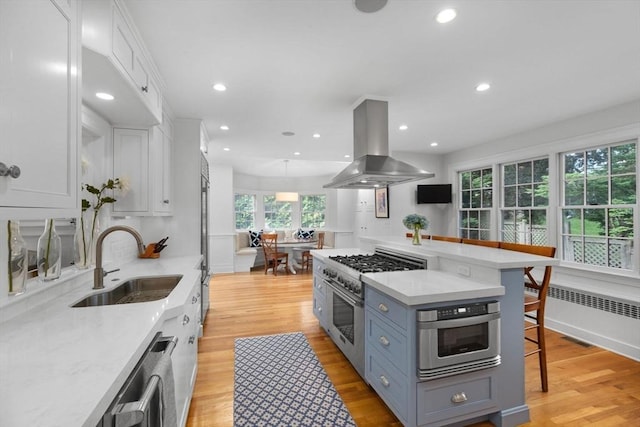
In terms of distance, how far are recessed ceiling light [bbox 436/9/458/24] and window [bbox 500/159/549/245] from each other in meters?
3.24

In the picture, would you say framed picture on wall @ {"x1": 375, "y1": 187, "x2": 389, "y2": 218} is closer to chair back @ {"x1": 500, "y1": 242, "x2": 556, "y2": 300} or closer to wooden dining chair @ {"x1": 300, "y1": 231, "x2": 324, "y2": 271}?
wooden dining chair @ {"x1": 300, "y1": 231, "x2": 324, "y2": 271}

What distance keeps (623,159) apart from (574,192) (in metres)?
0.59

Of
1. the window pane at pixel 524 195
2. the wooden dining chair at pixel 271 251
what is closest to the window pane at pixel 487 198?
the window pane at pixel 524 195

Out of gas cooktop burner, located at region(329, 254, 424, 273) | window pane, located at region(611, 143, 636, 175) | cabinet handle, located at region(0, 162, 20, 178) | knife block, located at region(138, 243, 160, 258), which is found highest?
window pane, located at region(611, 143, 636, 175)

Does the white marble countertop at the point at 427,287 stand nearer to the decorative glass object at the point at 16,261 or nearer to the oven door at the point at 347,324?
the oven door at the point at 347,324

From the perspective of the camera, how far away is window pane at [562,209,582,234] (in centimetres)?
359

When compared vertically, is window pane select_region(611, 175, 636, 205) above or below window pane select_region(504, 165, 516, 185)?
below

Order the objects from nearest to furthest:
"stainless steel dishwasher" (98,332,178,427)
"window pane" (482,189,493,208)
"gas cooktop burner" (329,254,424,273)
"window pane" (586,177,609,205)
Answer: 1. "stainless steel dishwasher" (98,332,178,427)
2. "gas cooktop burner" (329,254,424,273)
3. "window pane" (586,177,609,205)
4. "window pane" (482,189,493,208)

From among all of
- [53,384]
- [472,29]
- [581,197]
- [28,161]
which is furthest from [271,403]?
[581,197]

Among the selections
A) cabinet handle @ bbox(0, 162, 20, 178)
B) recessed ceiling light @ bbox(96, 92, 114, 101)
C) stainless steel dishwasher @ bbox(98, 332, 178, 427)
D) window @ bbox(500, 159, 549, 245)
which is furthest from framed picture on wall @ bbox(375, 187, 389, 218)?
cabinet handle @ bbox(0, 162, 20, 178)

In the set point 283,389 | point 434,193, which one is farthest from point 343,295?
point 434,193

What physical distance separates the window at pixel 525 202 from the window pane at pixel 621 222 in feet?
2.28

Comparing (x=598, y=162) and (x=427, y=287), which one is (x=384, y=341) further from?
(x=598, y=162)

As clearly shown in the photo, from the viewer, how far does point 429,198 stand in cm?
548
